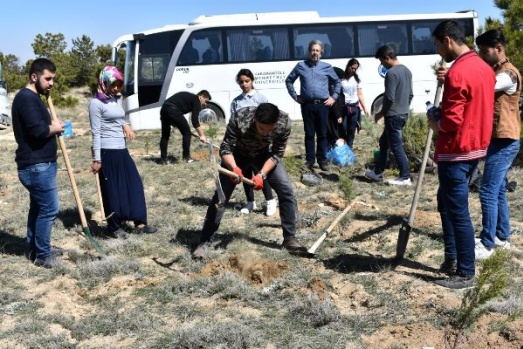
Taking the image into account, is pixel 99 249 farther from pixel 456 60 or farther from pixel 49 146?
pixel 456 60

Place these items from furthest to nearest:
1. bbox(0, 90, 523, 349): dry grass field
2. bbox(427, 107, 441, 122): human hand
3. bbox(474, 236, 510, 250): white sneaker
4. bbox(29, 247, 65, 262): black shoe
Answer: bbox(29, 247, 65, 262): black shoe → bbox(474, 236, 510, 250): white sneaker → bbox(427, 107, 441, 122): human hand → bbox(0, 90, 523, 349): dry grass field

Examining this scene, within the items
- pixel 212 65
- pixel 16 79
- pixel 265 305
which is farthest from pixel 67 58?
pixel 265 305

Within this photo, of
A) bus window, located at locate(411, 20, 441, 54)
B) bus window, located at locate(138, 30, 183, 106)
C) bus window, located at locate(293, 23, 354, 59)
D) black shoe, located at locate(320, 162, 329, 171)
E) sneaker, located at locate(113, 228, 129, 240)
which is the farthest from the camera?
bus window, located at locate(411, 20, 441, 54)

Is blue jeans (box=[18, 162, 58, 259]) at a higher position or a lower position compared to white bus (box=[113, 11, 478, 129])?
lower

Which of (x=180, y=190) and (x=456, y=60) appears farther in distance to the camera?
(x=180, y=190)

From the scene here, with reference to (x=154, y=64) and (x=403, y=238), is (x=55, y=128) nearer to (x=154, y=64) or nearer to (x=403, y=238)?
(x=403, y=238)

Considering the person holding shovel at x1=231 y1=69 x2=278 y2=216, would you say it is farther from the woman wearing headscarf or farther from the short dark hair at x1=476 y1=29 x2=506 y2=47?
the short dark hair at x1=476 y1=29 x2=506 y2=47

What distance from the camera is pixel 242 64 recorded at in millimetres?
16766

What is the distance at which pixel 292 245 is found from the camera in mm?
5359

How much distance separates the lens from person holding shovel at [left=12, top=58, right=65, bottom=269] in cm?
484

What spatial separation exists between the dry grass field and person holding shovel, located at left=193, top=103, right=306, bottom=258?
→ 0.25m

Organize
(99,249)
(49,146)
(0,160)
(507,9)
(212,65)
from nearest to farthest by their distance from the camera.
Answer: (49,146) < (99,249) < (507,9) < (0,160) < (212,65)

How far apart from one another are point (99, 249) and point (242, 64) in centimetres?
1195

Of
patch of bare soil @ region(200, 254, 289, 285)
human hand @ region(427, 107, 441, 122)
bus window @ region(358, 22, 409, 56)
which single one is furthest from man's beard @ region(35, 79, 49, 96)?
bus window @ region(358, 22, 409, 56)
